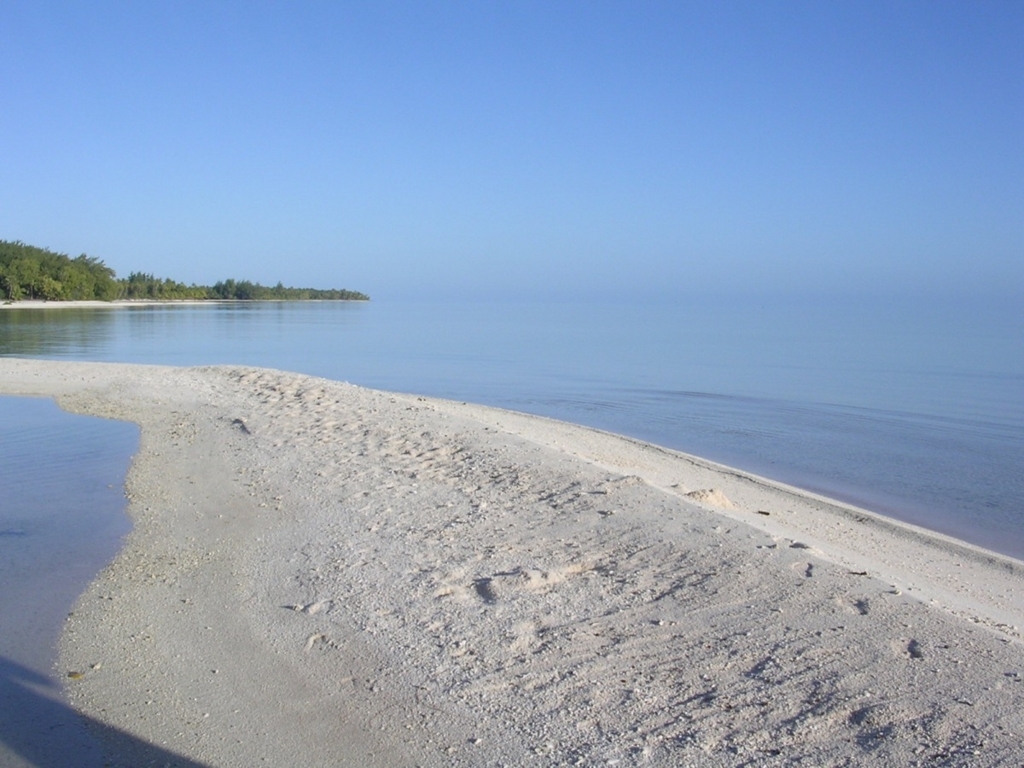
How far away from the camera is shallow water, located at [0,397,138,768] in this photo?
4547mm

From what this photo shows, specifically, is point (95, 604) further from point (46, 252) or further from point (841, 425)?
point (46, 252)

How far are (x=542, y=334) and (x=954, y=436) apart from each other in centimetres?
4023

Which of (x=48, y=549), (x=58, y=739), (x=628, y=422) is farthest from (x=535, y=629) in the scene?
(x=628, y=422)

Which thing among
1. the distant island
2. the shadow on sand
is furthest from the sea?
the distant island

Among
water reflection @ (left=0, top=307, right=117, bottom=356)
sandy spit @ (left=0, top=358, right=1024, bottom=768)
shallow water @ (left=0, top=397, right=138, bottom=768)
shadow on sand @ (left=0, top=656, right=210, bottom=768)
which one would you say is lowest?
water reflection @ (left=0, top=307, right=117, bottom=356)

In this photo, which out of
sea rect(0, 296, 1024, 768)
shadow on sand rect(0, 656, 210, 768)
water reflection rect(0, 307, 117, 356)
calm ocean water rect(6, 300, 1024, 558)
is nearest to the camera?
shadow on sand rect(0, 656, 210, 768)

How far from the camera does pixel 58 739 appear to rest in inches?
176

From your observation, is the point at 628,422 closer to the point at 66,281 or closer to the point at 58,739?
the point at 58,739

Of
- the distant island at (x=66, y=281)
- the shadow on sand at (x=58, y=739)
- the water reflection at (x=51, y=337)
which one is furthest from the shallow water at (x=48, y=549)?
the distant island at (x=66, y=281)

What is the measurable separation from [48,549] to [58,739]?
3764 mm

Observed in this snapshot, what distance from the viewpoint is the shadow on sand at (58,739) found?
13.9 feet

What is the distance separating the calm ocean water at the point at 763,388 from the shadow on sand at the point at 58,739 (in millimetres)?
8903

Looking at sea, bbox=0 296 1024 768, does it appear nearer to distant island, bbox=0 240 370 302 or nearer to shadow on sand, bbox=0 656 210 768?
shadow on sand, bbox=0 656 210 768

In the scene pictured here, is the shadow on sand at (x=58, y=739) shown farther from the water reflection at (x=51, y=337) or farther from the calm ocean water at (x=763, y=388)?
the water reflection at (x=51, y=337)
